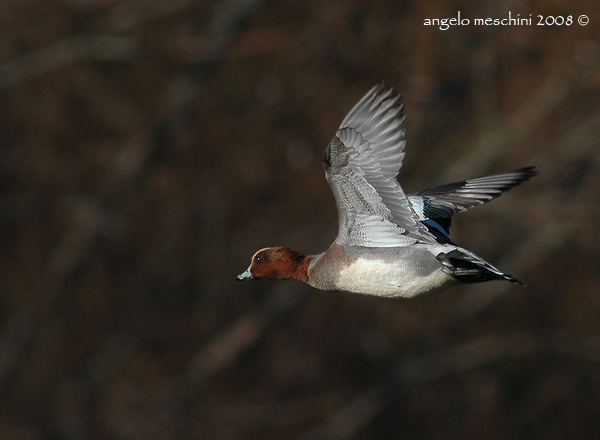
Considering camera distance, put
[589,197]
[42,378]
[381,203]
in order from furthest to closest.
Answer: [42,378] < [589,197] < [381,203]

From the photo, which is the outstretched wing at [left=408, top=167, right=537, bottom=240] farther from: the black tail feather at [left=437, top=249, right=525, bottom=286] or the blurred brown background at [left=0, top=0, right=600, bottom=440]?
the blurred brown background at [left=0, top=0, right=600, bottom=440]

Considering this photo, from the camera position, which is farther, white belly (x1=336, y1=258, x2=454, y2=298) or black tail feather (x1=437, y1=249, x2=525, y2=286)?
white belly (x1=336, y1=258, x2=454, y2=298)

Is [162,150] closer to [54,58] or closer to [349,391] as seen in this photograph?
[54,58]

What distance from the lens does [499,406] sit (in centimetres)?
949


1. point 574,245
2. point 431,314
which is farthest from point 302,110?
point 574,245

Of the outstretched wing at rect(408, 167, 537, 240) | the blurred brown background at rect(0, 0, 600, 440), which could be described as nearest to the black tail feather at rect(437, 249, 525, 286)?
the outstretched wing at rect(408, 167, 537, 240)

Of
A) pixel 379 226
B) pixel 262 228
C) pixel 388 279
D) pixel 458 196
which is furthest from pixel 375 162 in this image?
pixel 262 228

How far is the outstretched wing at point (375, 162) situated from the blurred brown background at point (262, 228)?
575 centimetres

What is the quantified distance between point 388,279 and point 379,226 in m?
0.21

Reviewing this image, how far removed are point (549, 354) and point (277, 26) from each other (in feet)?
14.8

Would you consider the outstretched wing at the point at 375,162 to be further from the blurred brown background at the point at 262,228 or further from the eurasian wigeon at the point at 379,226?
the blurred brown background at the point at 262,228

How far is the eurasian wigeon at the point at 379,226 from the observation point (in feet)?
11.2

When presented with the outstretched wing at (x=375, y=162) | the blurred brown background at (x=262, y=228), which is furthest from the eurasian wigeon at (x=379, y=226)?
A: the blurred brown background at (x=262, y=228)

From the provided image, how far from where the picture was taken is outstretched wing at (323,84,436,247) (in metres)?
3.41
